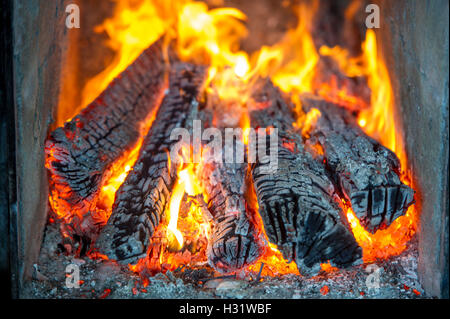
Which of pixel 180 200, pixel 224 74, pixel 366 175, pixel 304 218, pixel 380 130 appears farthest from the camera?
pixel 224 74

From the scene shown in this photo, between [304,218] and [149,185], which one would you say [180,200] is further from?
[304,218]

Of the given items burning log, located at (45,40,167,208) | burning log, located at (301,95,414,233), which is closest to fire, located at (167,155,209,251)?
burning log, located at (45,40,167,208)

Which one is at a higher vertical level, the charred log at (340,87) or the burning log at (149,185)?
the charred log at (340,87)

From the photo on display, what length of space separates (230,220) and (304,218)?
29 cm

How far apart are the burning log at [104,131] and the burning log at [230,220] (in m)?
0.41

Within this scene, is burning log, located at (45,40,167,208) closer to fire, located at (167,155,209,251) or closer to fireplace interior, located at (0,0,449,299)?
fireplace interior, located at (0,0,449,299)

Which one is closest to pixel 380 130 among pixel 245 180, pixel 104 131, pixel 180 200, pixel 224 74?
pixel 245 180

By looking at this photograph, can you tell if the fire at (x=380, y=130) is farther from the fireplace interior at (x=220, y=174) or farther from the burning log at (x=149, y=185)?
the burning log at (x=149, y=185)

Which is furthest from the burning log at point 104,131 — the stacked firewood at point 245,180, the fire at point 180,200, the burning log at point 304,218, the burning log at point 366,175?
the burning log at point 366,175

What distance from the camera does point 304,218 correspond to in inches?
54.2

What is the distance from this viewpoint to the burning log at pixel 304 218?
1.38 m

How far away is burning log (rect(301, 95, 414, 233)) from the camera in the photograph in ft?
4.85

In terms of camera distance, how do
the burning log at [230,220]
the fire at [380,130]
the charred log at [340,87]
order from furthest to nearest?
1. the charred log at [340,87]
2. the fire at [380,130]
3. the burning log at [230,220]
